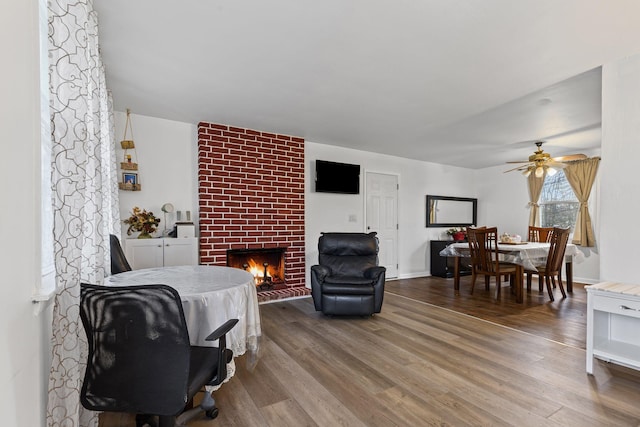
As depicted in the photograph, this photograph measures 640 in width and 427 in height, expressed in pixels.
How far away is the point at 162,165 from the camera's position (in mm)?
3836

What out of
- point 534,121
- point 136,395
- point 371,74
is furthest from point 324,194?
point 136,395

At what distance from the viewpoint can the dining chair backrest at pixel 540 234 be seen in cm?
533

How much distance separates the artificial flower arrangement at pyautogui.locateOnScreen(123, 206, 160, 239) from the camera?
11.2ft

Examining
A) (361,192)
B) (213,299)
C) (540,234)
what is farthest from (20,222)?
(540,234)

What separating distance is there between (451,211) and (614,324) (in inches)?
181

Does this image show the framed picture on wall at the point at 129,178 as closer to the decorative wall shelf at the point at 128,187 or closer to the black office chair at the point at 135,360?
the decorative wall shelf at the point at 128,187

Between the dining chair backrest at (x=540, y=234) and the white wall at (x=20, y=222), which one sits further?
the dining chair backrest at (x=540, y=234)

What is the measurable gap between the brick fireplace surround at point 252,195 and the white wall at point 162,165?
0.18m

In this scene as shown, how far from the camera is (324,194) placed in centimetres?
512

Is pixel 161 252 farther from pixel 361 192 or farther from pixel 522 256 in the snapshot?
pixel 522 256

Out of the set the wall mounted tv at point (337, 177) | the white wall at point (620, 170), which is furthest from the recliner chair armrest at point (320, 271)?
the white wall at point (620, 170)

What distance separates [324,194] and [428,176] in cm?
275

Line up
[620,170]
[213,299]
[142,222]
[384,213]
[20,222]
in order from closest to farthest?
→ [20,222] < [213,299] < [620,170] < [142,222] < [384,213]

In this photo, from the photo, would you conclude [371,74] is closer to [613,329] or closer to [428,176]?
[613,329]
